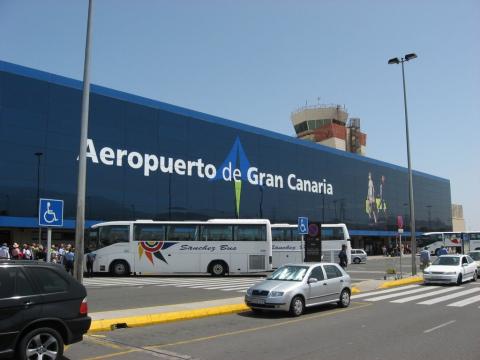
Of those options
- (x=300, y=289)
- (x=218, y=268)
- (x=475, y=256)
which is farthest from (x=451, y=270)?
(x=218, y=268)

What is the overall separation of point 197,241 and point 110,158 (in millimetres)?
15669

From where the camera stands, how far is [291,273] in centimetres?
1462

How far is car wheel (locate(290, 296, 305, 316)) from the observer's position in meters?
13.4

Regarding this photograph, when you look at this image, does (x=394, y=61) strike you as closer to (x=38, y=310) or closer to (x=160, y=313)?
(x=160, y=313)

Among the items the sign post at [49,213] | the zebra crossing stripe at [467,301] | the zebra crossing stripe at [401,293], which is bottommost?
the zebra crossing stripe at [401,293]

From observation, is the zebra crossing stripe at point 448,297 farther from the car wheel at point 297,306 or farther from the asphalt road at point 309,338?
the car wheel at point 297,306

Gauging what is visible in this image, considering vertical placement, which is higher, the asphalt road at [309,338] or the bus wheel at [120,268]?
the bus wheel at [120,268]

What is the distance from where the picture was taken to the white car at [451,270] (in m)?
22.7

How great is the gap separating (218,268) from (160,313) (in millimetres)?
16555

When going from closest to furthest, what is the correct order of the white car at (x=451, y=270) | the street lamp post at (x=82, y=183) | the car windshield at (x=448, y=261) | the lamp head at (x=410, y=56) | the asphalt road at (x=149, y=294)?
the street lamp post at (x=82, y=183), the asphalt road at (x=149, y=294), the white car at (x=451, y=270), the car windshield at (x=448, y=261), the lamp head at (x=410, y=56)

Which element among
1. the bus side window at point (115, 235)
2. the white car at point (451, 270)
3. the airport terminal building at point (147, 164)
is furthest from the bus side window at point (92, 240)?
the white car at point (451, 270)

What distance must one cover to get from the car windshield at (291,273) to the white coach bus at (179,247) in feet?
47.9

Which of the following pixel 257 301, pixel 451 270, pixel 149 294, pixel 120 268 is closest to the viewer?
pixel 257 301

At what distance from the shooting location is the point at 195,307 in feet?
47.9
